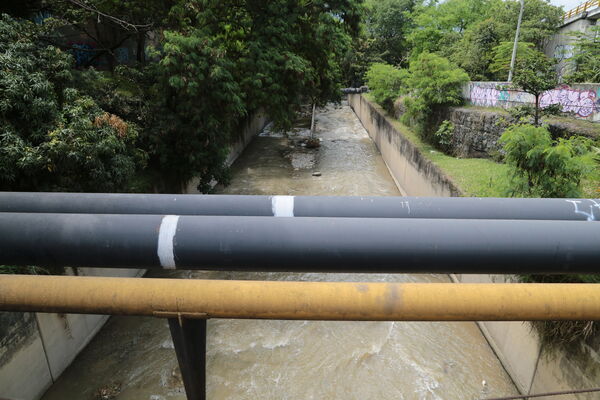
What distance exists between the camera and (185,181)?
40.8 ft

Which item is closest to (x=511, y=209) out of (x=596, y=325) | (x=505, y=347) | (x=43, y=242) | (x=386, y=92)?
(x=43, y=242)

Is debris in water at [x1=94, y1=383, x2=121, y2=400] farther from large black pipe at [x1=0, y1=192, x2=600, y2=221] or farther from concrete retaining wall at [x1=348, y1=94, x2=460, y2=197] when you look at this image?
concrete retaining wall at [x1=348, y1=94, x2=460, y2=197]

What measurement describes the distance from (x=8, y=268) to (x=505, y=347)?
8.58 m

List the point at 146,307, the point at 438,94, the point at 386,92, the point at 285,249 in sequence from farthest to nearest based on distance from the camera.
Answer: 1. the point at 386,92
2. the point at 438,94
3. the point at 285,249
4. the point at 146,307

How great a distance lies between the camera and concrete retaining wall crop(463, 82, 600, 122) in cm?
997

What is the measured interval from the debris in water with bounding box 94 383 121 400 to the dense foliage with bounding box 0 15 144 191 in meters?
3.65

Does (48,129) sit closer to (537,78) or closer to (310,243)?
(310,243)

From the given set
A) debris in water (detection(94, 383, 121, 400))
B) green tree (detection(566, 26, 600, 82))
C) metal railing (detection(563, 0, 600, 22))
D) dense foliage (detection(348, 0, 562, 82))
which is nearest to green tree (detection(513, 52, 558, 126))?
green tree (detection(566, 26, 600, 82))

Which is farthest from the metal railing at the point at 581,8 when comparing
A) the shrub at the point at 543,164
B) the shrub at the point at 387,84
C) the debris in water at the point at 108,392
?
the debris in water at the point at 108,392

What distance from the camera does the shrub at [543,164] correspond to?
228 inches

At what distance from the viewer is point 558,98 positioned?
35.9 ft

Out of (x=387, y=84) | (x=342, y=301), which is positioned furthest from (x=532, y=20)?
(x=342, y=301)

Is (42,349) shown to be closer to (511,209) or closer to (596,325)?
(511,209)

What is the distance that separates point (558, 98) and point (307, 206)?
1209cm
